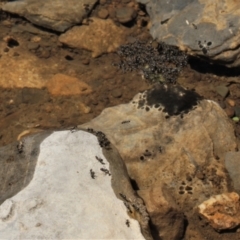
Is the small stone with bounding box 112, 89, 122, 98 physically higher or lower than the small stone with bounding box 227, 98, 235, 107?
lower

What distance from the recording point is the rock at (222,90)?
19.8ft

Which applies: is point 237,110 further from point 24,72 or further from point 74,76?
point 24,72

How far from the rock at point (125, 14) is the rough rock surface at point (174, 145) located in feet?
5.59

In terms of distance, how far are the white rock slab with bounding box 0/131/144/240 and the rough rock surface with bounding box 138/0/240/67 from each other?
7.26 feet

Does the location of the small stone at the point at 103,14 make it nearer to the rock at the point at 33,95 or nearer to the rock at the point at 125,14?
the rock at the point at 125,14

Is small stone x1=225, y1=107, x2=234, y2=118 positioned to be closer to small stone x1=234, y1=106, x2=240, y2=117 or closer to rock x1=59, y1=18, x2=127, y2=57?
small stone x1=234, y1=106, x2=240, y2=117

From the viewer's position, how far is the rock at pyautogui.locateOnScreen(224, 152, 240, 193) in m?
5.20

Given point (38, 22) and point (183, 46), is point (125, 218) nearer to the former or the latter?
point (183, 46)

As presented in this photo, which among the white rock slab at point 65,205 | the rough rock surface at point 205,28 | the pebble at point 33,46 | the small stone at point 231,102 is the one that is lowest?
the pebble at point 33,46

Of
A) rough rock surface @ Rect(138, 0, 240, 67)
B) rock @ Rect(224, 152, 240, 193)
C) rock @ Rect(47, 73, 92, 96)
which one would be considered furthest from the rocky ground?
rock @ Rect(224, 152, 240, 193)

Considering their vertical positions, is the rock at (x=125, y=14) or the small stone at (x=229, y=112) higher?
the rock at (x=125, y=14)

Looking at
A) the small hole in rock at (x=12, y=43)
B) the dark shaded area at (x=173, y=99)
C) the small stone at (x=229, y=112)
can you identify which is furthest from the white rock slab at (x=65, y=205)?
the small hole in rock at (x=12, y=43)

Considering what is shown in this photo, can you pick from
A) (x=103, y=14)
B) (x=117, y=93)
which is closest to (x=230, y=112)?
(x=117, y=93)

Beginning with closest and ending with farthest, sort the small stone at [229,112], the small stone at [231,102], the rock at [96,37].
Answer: the small stone at [229,112] < the small stone at [231,102] < the rock at [96,37]
